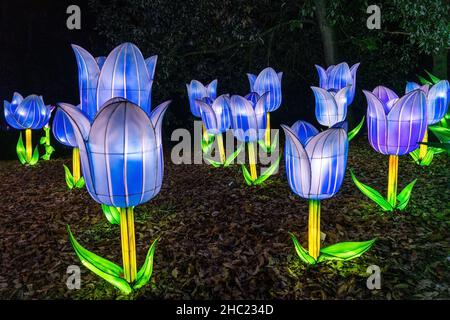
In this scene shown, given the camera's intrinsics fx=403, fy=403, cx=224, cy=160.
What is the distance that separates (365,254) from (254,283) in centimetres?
79

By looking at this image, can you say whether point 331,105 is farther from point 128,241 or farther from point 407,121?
point 128,241

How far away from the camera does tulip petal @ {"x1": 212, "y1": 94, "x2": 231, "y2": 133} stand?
14.1 ft

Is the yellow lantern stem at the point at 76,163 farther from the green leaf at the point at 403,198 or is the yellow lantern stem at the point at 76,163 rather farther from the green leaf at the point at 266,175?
the green leaf at the point at 403,198

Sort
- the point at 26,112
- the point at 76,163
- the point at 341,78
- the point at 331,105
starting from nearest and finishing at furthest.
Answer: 1. the point at 76,163
2. the point at 331,105
3. the point at 341,78
4. the point at 26,112

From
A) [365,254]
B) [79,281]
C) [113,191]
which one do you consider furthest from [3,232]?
[365,254]

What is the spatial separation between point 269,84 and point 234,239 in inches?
99.0

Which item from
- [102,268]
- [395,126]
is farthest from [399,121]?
[102,268]

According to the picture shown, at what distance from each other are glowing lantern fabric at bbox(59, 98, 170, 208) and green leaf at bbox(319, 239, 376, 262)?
1.16 metres

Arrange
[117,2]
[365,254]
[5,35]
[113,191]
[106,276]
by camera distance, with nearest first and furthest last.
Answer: [113,191], [106,276], [365,254], [5,35], [117,2]

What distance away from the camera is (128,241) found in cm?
220

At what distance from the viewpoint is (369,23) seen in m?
6.42

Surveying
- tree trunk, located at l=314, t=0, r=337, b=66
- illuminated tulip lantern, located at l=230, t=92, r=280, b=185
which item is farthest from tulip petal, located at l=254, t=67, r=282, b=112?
tree trunk, located at l=314, t=0, r=337, b=66

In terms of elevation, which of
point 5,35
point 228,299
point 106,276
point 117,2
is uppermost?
point 117,2

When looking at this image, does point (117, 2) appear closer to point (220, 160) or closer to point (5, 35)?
point (5, 35)
